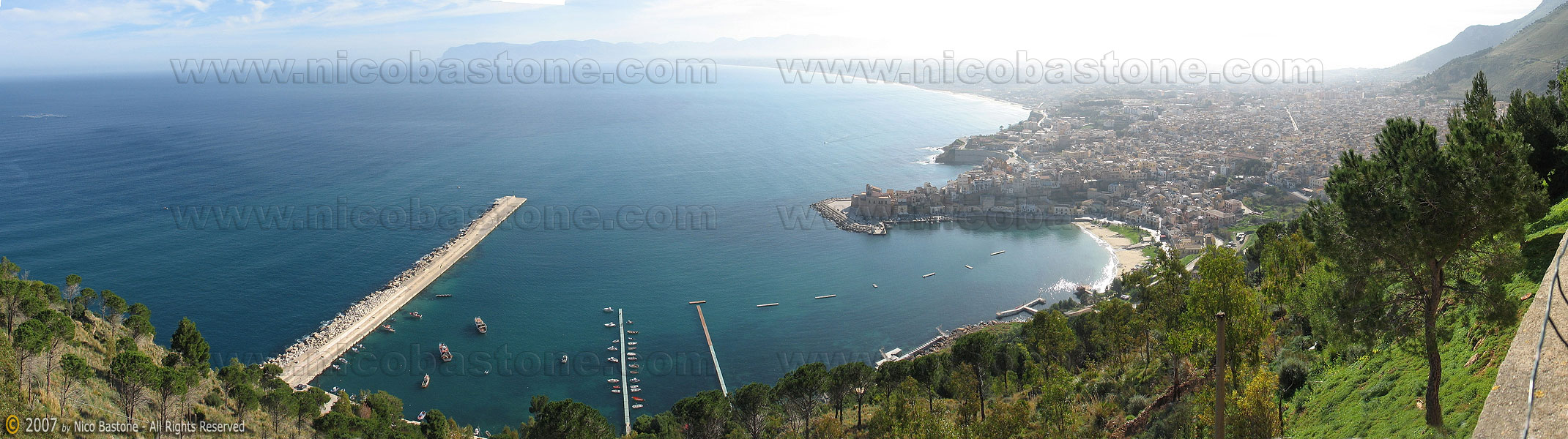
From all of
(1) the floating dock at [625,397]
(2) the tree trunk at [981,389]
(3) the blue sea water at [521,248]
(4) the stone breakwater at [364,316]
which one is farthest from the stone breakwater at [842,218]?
(2) the tree trunk at [981,389]

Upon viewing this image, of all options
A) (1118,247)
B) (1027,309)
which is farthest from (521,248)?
(1118,247)

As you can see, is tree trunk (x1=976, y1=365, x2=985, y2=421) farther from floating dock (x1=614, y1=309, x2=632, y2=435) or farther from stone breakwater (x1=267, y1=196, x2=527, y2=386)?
stone breakwater (x1=267, y1=196, x2=527, y2=386)

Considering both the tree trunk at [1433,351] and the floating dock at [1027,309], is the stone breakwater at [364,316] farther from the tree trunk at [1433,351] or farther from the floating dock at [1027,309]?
the tree trunk at [1433,351]

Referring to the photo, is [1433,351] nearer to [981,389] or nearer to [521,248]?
[981,389]

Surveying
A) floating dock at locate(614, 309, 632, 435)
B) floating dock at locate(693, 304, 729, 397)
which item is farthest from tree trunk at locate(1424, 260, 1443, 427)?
floating dock at locate(693, 304, 729, 397)

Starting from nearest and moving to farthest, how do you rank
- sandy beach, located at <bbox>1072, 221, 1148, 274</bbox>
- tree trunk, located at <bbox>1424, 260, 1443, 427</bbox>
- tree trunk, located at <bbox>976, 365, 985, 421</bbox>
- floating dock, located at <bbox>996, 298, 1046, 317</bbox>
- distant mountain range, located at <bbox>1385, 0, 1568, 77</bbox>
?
1. tree trunk, located at <bbox>1424, 260, 1443, 427</bbox>
2. tree trunk, located at <bbox>976, 365, 985, 421</bbox>
3. floating dock, located at <bbox>996, 298, 1046, 317</bbox>
4. sandy beach, located at <bbox>1072, 221, 1148, 274</bbox>
5. distant mountain range, located at <bbox>1385, 0, 1568, 77</bbox>
